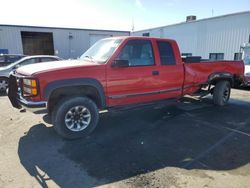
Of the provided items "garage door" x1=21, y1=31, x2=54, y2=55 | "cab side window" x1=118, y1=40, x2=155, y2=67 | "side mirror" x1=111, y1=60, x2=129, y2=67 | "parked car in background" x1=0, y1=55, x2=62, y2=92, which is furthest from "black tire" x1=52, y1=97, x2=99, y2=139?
"garage door" x1=21, y1=31, x2=54, y2=55

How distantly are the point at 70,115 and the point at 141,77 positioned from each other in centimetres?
183

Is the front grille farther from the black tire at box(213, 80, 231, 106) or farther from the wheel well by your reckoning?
the black tire at box(213, 80, 231, 106)

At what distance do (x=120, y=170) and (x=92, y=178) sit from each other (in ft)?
1.45

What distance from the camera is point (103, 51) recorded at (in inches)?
200

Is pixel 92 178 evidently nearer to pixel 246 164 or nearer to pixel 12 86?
pixel 246 164

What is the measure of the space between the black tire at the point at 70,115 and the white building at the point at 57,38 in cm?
1957

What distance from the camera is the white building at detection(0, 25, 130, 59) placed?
21000mm

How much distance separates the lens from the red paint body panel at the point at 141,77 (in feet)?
14.0

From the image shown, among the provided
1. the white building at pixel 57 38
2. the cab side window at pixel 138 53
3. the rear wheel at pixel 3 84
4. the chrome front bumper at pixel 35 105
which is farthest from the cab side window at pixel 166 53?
the white building at pixel 57 38

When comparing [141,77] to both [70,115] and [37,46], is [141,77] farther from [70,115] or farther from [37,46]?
[37,46]

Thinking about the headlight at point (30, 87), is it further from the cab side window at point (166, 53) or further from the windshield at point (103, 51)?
the cab side window at point (166, 53)

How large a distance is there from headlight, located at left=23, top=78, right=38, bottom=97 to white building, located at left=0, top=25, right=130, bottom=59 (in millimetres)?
19265

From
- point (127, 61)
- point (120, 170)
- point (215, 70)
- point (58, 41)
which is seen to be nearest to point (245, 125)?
point (215, 70)

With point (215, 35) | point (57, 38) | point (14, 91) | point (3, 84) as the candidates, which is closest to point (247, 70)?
point (215, 35)
